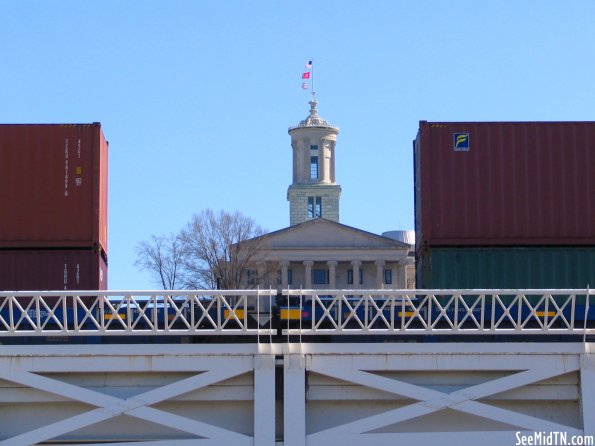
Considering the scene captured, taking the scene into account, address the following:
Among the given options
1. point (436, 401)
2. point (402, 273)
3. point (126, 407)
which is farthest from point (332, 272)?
point (126, 407)

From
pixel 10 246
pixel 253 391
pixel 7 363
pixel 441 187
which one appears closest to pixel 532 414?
pixel 253 391

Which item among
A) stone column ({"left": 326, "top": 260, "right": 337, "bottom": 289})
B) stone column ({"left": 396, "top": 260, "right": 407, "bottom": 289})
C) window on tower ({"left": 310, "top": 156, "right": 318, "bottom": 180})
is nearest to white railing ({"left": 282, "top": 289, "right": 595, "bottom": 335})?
stone column ({"left": 396, "top": 260, "right": 407, "bottom": 289})

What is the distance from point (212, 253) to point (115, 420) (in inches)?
1833

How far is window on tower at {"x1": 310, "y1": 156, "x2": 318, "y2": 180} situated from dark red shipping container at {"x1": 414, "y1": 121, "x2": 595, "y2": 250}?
328 ft

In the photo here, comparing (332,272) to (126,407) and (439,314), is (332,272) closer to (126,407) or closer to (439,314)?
(439,314)

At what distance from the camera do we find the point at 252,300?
37656 millimetres

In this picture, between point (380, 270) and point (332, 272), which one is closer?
point (380, 270)

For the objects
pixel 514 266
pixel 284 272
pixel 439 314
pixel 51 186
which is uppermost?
pixel 51 186

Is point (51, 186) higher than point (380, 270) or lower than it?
higher

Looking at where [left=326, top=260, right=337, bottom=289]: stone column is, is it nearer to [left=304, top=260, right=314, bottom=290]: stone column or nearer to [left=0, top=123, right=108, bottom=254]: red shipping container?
[left=304, top=260, right=314, bottom=290]: stone column

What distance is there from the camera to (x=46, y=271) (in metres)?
32.0

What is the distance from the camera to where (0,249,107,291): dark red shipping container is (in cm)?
3189

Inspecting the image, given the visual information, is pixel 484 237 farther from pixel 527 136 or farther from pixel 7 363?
pixel 7 363

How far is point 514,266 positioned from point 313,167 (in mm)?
102219
